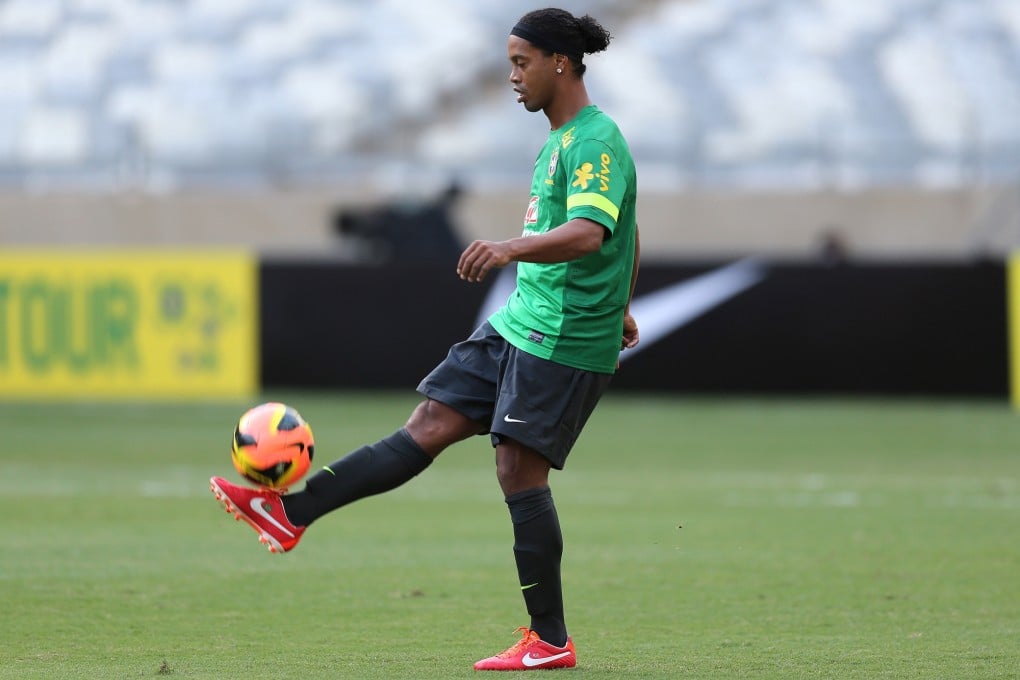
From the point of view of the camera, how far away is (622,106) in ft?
78.1

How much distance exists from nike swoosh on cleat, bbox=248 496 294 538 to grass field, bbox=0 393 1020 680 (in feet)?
1.40

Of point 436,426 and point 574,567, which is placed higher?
point 436,426

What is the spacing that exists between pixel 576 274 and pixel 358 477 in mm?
937

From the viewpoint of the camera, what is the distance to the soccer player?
4984mm

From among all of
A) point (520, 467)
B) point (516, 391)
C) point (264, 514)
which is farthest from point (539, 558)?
point (264, 514)

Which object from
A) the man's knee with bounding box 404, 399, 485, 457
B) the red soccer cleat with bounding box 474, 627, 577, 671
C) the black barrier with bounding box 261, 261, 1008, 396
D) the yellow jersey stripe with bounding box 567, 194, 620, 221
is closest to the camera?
the yellow jersey stripe with bounding box 567, 194, 620, 221

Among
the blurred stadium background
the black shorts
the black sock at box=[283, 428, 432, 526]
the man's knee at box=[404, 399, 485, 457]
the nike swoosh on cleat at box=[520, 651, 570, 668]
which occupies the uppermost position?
the blurred stadium background

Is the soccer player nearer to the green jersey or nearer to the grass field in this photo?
the green jersey

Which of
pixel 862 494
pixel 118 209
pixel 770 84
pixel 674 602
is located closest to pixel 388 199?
pixel 118 209

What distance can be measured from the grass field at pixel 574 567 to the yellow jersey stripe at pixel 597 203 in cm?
140

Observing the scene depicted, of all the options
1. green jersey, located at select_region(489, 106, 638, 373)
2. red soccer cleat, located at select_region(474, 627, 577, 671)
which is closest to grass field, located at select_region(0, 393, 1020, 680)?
red soccer cleat, located at select_region(474, 627, 577, 671)

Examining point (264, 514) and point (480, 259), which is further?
point (264, 514)

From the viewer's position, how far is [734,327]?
1767cm

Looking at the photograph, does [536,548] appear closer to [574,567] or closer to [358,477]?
[358,477]
